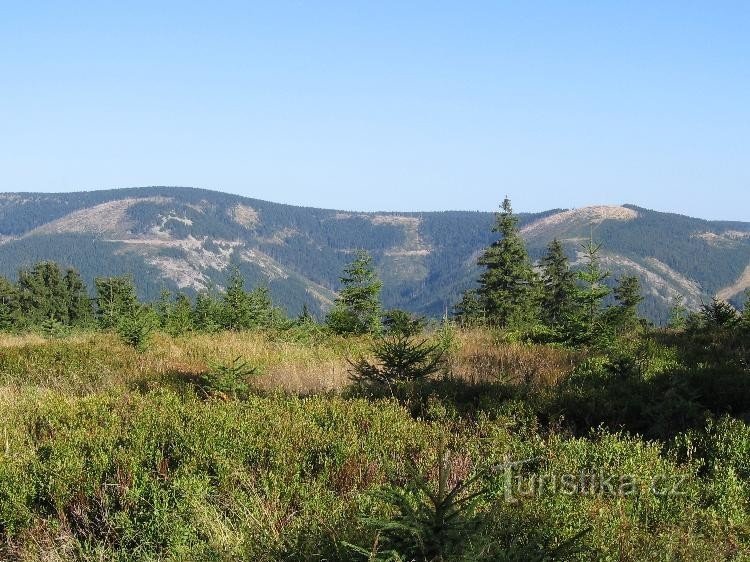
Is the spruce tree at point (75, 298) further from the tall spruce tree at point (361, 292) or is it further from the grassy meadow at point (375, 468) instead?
the grassy meadow at point (375, 468)

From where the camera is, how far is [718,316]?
14562 mm

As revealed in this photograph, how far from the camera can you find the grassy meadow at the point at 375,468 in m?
3.70

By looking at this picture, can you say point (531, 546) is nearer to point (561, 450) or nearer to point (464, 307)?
point (561, 450)

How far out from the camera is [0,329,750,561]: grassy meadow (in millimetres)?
3699

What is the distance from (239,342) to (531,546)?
10545mm

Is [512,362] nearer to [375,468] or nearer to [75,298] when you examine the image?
[375,468]

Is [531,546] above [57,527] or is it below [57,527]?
above

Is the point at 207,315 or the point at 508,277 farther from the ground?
the point at 508,277

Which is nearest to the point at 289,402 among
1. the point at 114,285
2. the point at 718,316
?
the point at 718,316

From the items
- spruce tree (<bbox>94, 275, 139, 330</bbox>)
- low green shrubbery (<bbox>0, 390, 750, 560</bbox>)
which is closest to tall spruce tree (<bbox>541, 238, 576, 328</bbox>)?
spruce tree (<bbox>94, 275, 139, 330</bbox>)

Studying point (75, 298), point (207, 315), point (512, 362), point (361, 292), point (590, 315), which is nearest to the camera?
point (512, 362)

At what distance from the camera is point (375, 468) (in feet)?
16.2

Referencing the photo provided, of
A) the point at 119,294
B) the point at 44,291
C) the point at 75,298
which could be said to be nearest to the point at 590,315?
the point at 119,294

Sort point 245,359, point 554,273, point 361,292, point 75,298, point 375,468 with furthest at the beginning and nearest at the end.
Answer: point 75,298, point 554,273, point 361,292, point 245,359, point 375,468
